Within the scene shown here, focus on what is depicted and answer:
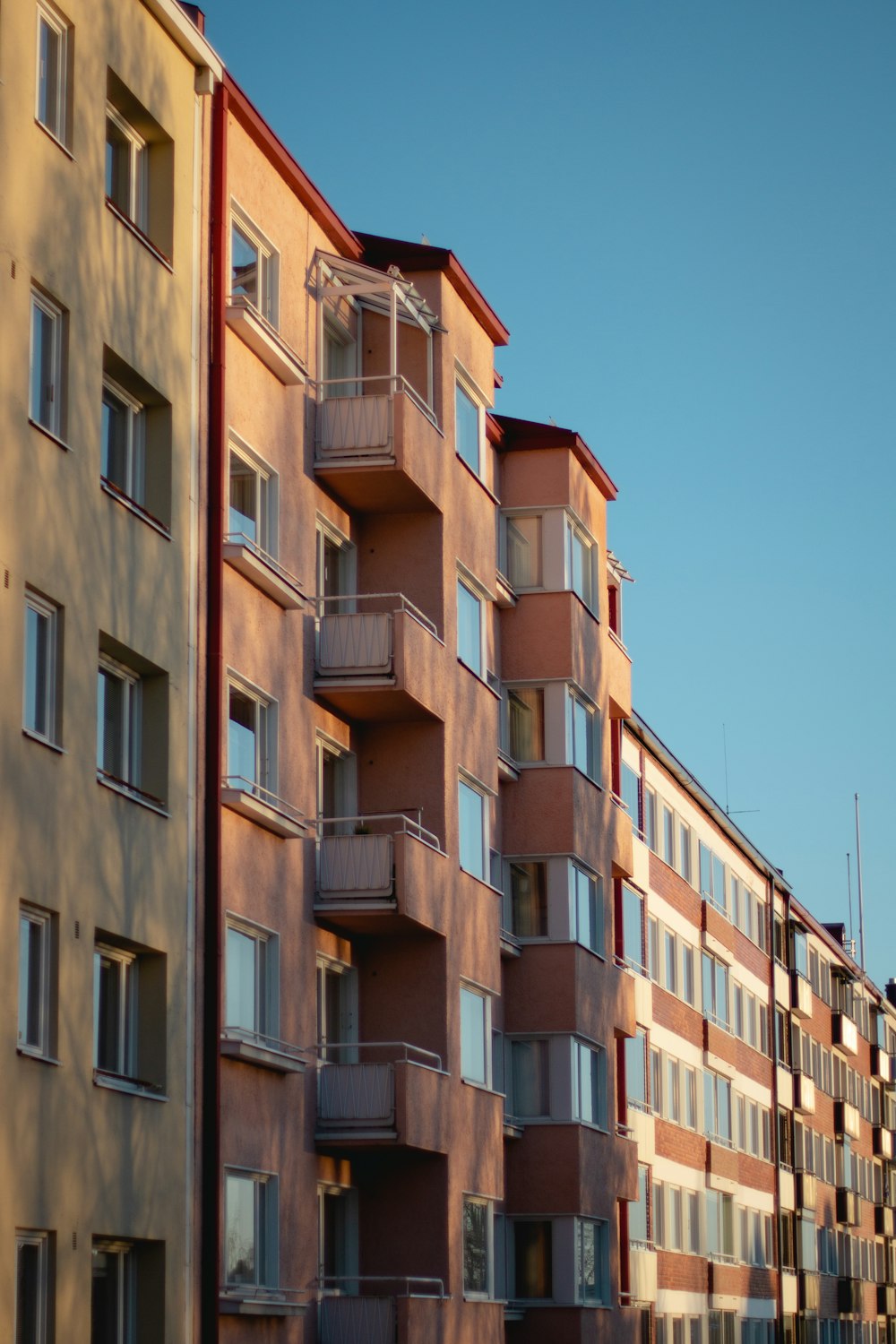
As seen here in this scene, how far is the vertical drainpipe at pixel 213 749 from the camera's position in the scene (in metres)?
25.4

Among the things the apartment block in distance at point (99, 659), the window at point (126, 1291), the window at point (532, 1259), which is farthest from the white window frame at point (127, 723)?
the window at point (532, 1259)

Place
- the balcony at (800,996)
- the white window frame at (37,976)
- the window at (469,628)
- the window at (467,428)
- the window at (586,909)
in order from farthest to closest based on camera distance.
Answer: the balcony at (800,996)
the window at (586,909)
the window at (467,428)
the window at (469,628)
the white window frame at (37,976)

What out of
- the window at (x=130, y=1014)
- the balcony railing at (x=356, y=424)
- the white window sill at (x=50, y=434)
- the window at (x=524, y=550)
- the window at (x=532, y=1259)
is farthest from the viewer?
the window at (x=524, y=550)

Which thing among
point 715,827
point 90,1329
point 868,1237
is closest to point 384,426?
point 90,1329

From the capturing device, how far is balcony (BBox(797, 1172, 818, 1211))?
73.7 metres

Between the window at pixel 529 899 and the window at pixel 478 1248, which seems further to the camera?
the window at pixel 529 899

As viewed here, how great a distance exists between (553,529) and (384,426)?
9.48 m

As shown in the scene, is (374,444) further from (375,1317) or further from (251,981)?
(375,1317)

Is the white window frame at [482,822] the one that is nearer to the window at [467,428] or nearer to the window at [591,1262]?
the window at [467,428]

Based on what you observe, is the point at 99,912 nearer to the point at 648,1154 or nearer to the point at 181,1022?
the point at 181,1022

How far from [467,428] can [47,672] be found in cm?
1523

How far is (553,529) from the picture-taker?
134ft

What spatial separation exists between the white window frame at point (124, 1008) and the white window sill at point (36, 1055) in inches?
59.1

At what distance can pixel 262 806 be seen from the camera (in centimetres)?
2752
